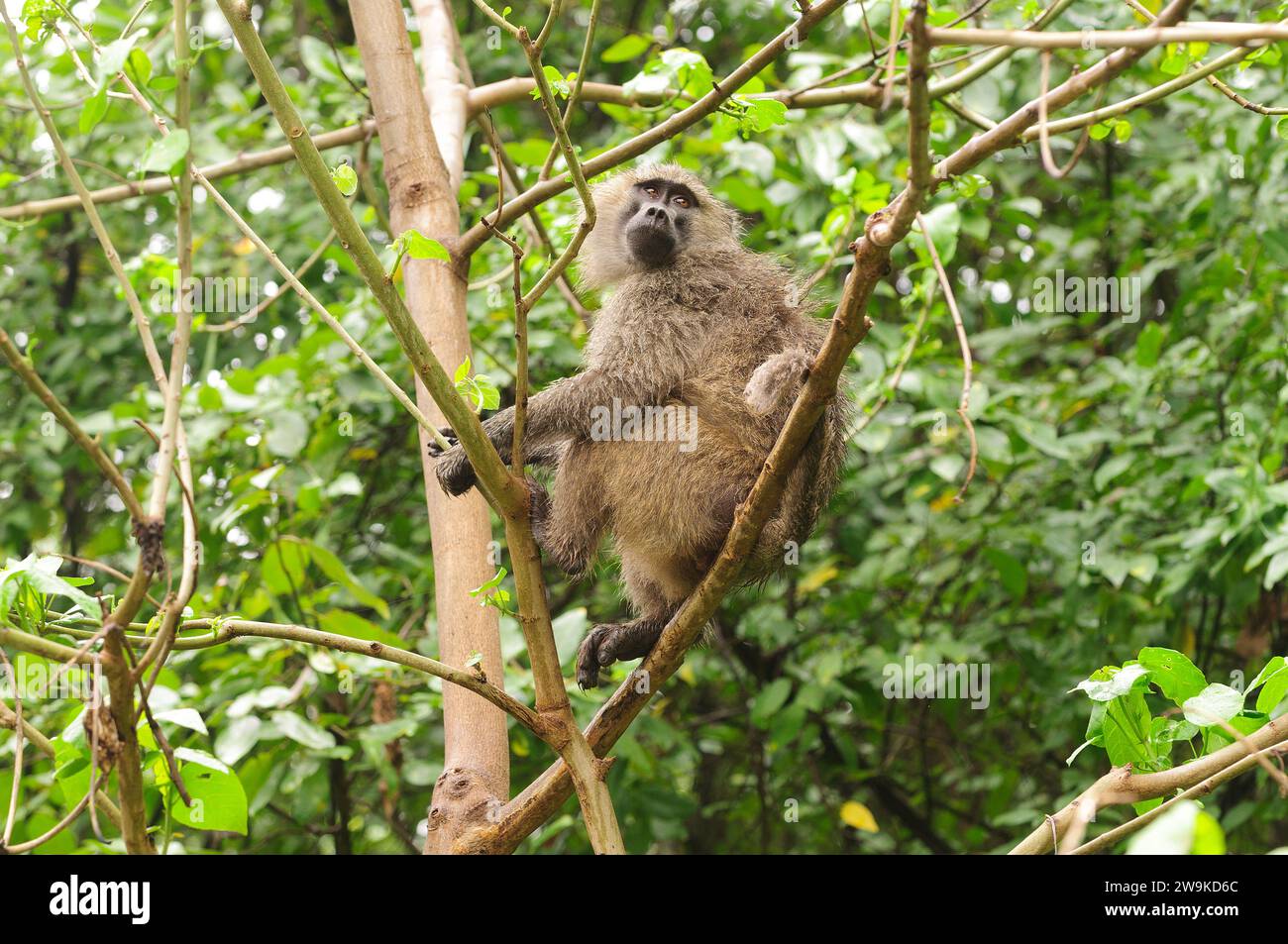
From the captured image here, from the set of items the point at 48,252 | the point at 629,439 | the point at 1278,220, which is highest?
the point at 48,252

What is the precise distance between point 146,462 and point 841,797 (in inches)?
220

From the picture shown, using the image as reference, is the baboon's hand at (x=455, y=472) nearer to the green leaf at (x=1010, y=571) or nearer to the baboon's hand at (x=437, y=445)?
the baboon's hand at (x=437, y=445)

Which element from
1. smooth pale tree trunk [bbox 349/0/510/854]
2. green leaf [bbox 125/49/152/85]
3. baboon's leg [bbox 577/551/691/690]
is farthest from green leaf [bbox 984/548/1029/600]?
green leaf [bbox 125/49/152/85]

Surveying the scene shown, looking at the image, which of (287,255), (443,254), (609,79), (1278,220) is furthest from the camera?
(609,79)

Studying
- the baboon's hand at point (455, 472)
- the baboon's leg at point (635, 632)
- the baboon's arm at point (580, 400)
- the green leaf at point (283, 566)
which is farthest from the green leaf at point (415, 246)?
the green leaf at point (283, 566)

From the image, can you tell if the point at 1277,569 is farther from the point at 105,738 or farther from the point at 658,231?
the point at 105,738

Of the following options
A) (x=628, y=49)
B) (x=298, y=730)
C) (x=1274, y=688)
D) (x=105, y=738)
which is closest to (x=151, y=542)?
(x=105, y=738)

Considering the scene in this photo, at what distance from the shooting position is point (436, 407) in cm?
445

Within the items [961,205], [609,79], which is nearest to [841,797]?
[961,205]

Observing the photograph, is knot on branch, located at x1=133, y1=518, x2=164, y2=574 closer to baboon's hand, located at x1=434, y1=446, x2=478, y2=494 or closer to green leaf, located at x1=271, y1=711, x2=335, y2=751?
baboon's hand, located at x1=434, y1=446, x2=478, y2=494

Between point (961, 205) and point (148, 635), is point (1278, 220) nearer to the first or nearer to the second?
point (961, 205)

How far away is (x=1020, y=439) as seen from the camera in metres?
6.82

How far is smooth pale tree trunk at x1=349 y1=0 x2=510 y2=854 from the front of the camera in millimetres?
4094

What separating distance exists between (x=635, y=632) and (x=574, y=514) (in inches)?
21.8
